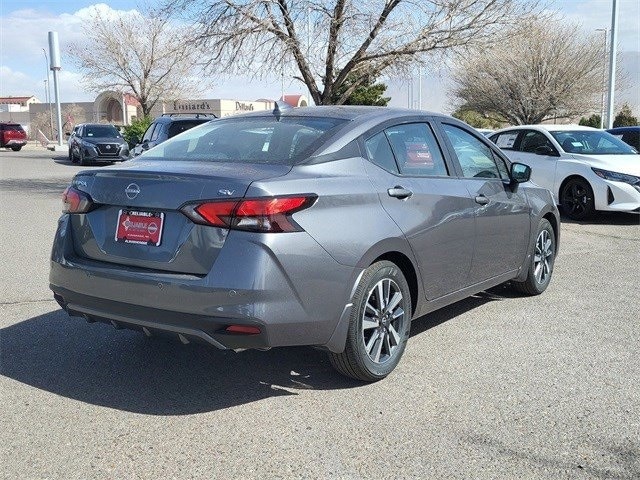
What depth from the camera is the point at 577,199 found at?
39.4ft

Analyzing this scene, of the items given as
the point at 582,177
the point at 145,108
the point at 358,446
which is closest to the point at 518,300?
the point at 358,446

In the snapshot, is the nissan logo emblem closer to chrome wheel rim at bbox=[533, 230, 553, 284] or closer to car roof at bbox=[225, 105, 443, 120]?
car roof at bbox=[225, 105, 443, 120]

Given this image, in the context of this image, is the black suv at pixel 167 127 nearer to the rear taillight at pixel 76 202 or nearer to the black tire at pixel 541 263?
the black tire at pixel 541 263

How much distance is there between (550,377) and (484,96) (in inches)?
1719

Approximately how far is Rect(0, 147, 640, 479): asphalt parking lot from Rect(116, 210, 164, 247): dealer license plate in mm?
939

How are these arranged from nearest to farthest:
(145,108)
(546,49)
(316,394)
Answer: (316,394)
(546,49)
(145,108)

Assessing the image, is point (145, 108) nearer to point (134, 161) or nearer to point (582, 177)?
point (582, 177)

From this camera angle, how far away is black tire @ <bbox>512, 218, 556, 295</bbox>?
21.2ft

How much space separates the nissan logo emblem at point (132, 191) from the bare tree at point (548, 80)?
1553 inches

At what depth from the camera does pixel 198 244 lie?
3783 millimetres

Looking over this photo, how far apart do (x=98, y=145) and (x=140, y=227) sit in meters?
25.1

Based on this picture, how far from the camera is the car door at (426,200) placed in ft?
14.9

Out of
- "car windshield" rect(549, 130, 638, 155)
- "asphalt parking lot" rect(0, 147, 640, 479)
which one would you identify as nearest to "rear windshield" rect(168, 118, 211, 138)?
"car windshield" rect(549, 130, 638, 155)

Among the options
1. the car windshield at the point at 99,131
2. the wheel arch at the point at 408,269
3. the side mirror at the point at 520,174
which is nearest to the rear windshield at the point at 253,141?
the wheel arch at the point at 408,269
